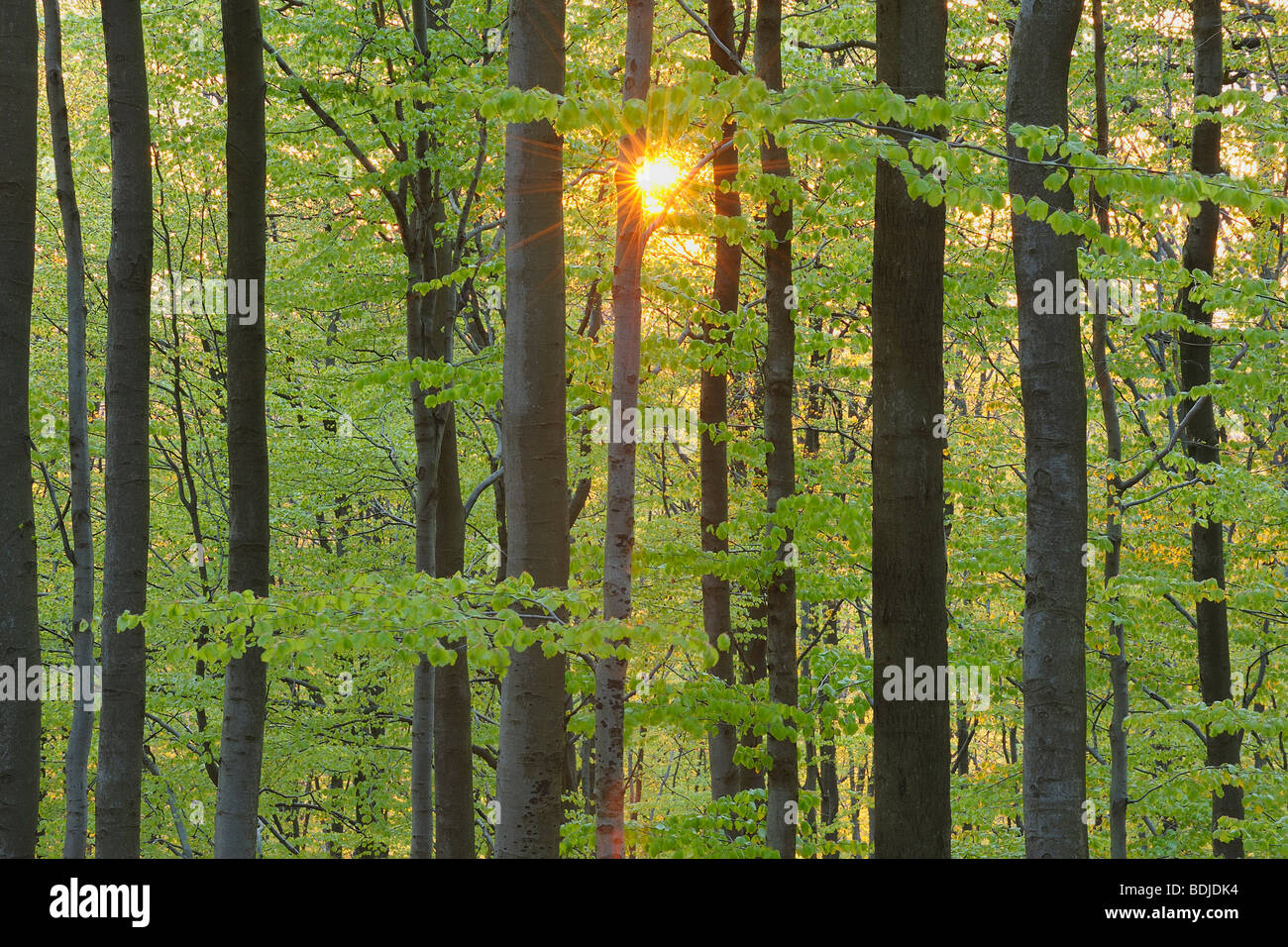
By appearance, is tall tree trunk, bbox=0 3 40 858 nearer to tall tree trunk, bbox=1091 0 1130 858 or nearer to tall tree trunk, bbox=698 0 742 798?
tall tree trunk, bbox=698 0 742 798

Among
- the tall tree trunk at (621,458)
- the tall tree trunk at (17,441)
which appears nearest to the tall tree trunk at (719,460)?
the tall tree trunk at (621,458)

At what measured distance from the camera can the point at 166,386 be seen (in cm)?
1688

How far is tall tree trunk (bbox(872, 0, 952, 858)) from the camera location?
550cm

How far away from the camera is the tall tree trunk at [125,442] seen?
6.66 m

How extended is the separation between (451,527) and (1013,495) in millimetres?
6201

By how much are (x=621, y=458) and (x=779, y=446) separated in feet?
10.4

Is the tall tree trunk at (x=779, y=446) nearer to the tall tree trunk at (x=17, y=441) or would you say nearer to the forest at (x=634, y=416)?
the forest at (x=634, y=416)

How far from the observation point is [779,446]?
874cm

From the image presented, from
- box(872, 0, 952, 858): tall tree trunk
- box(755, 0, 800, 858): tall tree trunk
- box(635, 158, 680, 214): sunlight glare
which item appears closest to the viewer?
box(872, 0, 952, 858): tall tree trunk

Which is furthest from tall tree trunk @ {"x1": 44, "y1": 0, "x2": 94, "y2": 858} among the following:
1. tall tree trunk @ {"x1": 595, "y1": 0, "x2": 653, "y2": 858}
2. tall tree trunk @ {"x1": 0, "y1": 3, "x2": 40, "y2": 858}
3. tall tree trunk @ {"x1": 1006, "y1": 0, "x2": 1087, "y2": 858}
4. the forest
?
tall tree trunk @ {"x1": 1006, "y1": 0, "x2": 1087, "y2": 858}

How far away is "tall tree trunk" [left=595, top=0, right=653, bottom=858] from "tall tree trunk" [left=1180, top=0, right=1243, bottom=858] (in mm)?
7375

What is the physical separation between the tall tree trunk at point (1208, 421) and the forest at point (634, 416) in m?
0.06

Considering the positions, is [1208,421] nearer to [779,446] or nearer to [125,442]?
[779,446]

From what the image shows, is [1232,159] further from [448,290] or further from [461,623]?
[461,623]
